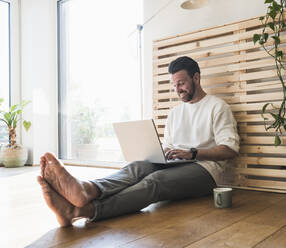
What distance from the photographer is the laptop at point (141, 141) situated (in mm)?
2014

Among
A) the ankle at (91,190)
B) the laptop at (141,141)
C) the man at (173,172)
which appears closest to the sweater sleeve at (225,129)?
the man at (173,172)

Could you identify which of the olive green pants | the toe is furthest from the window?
the toe

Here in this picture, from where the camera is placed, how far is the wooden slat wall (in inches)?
96.7

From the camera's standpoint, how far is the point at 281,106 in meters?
2.27

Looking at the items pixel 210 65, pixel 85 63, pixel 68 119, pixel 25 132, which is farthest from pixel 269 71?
pixel 25 132

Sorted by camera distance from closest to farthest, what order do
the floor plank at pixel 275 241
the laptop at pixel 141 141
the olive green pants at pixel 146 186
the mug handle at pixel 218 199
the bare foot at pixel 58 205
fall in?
the floor plank at pixel 275 241 → the bare foot at pixel 58 205 → the olive green pants at pixel 146 186 → the mug handle at pixel 218 199 → the laptop at pixel 141 141

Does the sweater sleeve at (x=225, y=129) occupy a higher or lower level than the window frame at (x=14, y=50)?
lower

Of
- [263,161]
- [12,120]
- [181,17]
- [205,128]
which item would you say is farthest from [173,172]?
[12,120]

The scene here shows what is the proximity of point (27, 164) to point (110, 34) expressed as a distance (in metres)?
2.20

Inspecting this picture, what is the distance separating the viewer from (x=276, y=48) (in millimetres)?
2287

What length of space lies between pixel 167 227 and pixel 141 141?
0.67m

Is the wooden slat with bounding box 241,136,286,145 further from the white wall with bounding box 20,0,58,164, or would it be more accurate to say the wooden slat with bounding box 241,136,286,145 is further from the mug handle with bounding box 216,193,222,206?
the white wall with bounding box 20,0,58,164

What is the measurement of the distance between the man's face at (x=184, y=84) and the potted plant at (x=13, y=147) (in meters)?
2.67

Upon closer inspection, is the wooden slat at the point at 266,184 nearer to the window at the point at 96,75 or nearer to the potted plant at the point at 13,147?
the window at the point at 96,75
